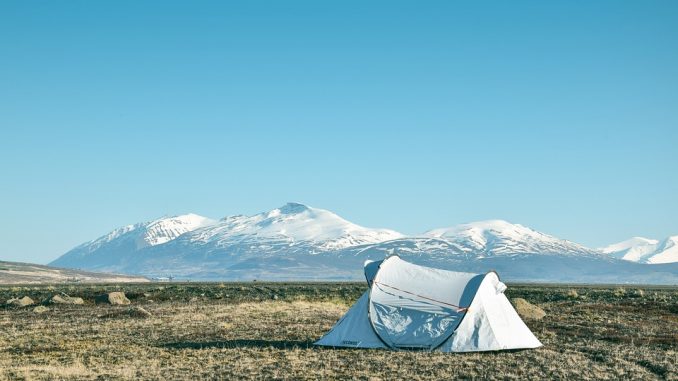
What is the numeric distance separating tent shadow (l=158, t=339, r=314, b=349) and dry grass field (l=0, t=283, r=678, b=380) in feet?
0.12

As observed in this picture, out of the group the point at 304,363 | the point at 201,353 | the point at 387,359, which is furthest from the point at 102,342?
the point at 387,359

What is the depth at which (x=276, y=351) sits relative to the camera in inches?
1054

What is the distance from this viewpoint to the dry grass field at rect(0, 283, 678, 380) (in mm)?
22641

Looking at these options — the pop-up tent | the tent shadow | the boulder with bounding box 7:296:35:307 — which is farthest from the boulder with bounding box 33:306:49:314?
the pop-up tent

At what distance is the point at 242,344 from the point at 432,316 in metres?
7.00

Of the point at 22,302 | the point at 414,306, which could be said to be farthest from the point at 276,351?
the point at 22,302

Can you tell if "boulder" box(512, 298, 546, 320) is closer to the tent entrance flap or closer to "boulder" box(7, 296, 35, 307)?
the tent entrance flap

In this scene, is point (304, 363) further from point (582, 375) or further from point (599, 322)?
point (599, 322)

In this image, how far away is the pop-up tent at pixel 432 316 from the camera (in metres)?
26.4

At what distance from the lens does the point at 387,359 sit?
81.2ft

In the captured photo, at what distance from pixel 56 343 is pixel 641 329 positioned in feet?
79.2

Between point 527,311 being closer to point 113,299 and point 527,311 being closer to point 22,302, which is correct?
point 113,299

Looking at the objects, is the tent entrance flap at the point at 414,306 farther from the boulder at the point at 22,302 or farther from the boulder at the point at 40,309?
the boulder at the point at 22,302

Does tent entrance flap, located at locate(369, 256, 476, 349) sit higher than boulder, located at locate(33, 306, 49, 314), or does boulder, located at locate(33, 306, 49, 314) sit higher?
tent entrance flap, located at locate(369, 256, 476, 349)
